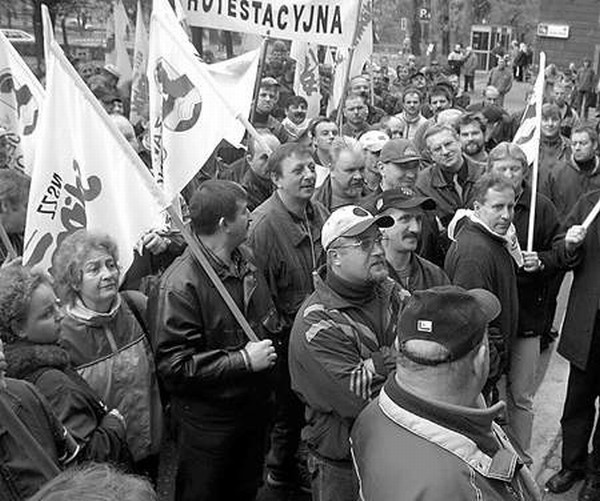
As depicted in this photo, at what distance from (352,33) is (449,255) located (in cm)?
291

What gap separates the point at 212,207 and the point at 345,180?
1.75 meters

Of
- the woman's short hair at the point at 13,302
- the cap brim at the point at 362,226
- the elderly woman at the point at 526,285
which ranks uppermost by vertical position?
the cap brim at the point at 362,226

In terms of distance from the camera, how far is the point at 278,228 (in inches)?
173

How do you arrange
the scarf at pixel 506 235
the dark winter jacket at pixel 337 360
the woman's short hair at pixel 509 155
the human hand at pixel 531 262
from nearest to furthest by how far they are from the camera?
the dark winter jacket at pixel 337 360
the scarf at pixel 506 235
the human hand at pixel 531 262
the woman's short hair at pixel 509 155

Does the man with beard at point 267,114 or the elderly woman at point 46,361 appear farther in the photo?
the man with beard at point 267,114

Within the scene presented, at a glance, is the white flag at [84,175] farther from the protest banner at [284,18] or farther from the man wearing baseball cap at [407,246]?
the protest banner at [284,18]

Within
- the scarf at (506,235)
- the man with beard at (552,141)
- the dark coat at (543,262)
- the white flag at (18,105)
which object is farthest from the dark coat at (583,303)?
the white flag at (18,105)

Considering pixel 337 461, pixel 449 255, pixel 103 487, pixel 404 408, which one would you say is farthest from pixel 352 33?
pixel 103 487

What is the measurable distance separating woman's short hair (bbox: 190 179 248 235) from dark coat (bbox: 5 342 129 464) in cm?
101

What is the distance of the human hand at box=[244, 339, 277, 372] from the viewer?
347 centimetres

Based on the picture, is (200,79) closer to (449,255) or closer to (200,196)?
(200,196)

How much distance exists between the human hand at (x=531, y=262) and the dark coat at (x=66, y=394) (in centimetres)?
263

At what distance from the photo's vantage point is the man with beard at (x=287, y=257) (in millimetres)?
4359

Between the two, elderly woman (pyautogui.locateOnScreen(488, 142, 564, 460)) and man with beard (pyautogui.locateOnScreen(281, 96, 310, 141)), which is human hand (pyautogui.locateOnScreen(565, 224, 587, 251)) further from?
man with beard (pyautogui.locateOnScreen(281, 96, 310, 141))
